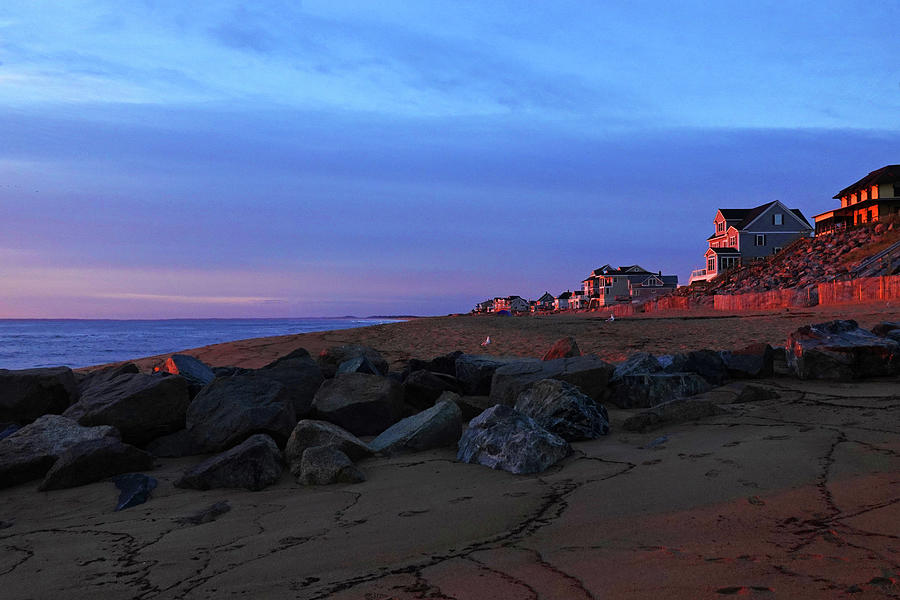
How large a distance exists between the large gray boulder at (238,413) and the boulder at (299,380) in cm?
44

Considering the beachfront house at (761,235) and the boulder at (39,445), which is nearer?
the boulder at (39,445)

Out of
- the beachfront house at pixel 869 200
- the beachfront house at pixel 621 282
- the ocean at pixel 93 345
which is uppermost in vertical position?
the beachfront house at pixel 869 200

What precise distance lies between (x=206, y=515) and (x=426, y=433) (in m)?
1.79

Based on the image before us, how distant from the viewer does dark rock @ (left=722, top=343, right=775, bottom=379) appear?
6.45 meters

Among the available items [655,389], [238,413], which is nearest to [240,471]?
[238,413]

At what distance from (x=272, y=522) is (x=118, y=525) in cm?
100

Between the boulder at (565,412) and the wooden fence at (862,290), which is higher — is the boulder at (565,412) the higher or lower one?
the lower one

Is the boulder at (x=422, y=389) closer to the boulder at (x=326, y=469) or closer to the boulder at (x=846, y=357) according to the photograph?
the boulder at (x=326, y=469)

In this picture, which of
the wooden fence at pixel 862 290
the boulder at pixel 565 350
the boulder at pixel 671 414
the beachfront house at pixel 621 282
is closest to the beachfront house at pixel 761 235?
the beachfront house at pixel 621 282

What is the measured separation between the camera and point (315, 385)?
21.2 feet

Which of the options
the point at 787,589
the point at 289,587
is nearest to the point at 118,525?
the point at 289,587

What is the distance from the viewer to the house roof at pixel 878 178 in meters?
50.1

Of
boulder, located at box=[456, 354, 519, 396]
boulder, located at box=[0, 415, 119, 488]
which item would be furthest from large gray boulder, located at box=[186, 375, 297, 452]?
boulder, located at box=[456, 354, 519, 396]

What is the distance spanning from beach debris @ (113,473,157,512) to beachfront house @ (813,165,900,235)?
2100 inches
